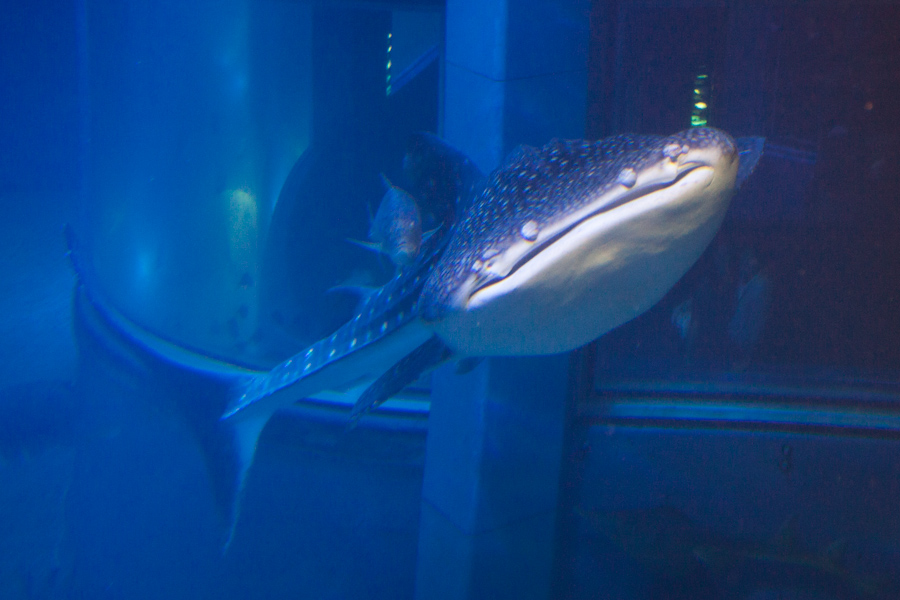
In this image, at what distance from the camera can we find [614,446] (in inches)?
105

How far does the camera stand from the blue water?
2473 millimetres

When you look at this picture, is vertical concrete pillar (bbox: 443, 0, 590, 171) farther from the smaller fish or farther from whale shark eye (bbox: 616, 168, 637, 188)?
whale shark eye (bbox: 616, 168, 637, 188)

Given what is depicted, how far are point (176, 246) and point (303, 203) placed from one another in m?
1.32

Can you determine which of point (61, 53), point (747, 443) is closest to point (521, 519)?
point (747, 443)

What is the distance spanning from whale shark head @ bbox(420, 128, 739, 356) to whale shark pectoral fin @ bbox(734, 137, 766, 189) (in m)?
0.38

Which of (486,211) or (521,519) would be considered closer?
(486,211)

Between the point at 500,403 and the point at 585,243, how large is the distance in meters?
1.64

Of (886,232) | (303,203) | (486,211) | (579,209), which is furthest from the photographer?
(303,203)

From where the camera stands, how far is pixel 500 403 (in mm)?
2434

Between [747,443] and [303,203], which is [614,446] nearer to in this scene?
[747,443]

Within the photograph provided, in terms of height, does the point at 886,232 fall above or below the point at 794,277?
above

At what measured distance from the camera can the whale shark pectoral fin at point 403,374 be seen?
152cm

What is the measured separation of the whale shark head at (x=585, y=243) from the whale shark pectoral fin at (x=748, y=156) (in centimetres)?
38

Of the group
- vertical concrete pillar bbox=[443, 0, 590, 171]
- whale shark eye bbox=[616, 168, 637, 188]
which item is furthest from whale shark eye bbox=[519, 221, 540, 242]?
vertical concrete pillar bbox=[443, 0, 590, 171]
